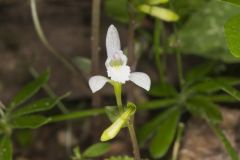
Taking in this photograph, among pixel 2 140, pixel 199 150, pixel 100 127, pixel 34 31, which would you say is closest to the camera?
pixel 2 140

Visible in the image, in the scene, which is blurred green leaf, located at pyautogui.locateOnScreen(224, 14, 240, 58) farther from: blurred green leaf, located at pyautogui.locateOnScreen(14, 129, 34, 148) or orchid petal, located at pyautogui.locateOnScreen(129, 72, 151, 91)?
blurred green leaf, located at pyautogui.locateOnScreen(14, 129, 34, 148)

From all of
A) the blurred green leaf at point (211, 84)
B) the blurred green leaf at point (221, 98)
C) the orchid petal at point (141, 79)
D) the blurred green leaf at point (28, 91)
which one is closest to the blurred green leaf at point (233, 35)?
the orchid petal at point (141, 79)

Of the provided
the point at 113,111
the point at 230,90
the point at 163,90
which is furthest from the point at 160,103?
the point at 113,111

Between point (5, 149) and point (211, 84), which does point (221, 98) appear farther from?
point (5, 149)

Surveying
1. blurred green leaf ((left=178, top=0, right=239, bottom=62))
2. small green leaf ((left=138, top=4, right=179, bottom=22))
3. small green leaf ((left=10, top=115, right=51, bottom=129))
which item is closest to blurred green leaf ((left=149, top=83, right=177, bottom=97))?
blurred green leaf ((left=178, top=0, right=239, bottom=62))

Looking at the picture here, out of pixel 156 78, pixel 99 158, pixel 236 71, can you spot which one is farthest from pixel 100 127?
pixel 236 71

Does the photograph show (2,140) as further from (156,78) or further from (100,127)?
(156,78)
